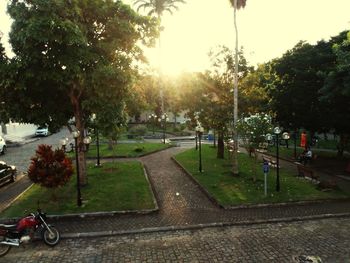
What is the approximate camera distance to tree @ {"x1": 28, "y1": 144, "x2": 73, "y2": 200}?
650 inches

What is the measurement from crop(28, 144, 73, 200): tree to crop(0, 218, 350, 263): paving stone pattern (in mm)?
3742

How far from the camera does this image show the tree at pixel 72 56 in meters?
16.7

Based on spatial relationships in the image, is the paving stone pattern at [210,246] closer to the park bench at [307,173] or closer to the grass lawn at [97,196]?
the grass lawn at [97,196]

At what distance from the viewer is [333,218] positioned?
51.9ft

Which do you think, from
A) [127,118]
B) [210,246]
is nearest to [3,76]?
[127,118]

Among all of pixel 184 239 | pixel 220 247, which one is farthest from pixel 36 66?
pixel 220 247

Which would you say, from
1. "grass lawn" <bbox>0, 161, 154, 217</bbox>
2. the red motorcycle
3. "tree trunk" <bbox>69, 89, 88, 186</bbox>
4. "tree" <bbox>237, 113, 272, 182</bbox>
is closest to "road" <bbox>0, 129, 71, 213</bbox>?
"grass lawn" <bbox>0, 161, 154, 217</bbox>

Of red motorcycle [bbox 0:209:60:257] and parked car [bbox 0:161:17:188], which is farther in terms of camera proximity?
parked car [bbox 0:161:17:188]

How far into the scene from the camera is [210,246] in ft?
42.4

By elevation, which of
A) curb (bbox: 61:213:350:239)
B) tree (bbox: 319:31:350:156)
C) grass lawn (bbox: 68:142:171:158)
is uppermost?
tree (bbox: 319:31:350:156)

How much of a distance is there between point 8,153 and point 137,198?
74.8 ft

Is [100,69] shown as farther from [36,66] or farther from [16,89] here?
[16,89]

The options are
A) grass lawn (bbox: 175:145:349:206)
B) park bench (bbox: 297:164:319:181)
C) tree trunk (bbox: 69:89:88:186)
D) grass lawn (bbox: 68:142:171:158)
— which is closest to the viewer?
grass lawn (bbox: 175:145:349:206)

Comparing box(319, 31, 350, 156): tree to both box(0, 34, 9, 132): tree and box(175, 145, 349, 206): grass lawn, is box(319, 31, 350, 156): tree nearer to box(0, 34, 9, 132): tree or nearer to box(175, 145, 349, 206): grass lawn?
box(175, 145, 349, 206): grass lawn
